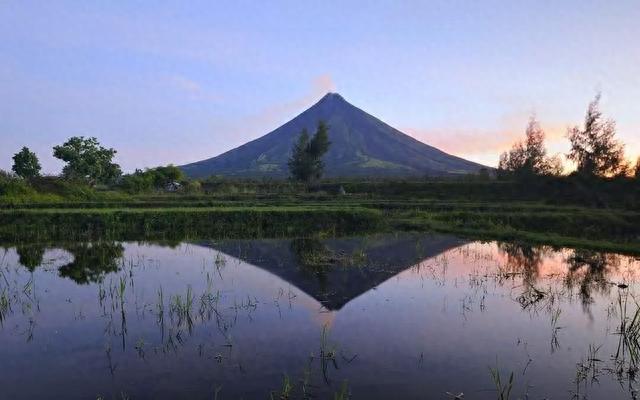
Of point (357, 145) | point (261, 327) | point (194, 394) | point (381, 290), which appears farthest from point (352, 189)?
point (357, 145)

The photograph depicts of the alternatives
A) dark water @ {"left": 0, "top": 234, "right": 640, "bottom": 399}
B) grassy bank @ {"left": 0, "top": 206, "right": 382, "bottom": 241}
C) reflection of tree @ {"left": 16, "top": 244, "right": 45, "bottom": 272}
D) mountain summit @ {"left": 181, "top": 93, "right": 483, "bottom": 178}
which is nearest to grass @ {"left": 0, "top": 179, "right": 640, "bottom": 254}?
grassy bank @ {"left": 0, "top": 206, "right": 382, "bottom": 241}

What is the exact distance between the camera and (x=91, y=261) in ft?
47.7

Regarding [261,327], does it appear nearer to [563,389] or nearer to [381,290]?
[381,290]

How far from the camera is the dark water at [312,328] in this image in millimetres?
6066

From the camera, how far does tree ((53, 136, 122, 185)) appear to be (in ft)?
137

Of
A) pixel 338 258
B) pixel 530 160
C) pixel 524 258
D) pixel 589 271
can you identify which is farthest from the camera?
pixel 530 160

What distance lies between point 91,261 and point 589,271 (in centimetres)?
1614

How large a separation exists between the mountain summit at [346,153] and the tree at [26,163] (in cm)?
5374

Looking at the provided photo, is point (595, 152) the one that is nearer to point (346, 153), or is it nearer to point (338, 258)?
point (338, 258)

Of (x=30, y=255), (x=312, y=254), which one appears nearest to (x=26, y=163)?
(x=30, y=255)

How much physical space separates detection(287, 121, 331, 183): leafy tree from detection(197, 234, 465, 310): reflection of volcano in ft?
106

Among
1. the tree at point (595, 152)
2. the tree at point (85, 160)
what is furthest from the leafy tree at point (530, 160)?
the tree at point (85, 160)

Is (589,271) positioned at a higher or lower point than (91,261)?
higher

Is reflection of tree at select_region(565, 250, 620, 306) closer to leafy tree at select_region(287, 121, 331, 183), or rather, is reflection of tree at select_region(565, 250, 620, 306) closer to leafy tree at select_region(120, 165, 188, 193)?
leafy tree at select_region(120, 165, 188, 193)
